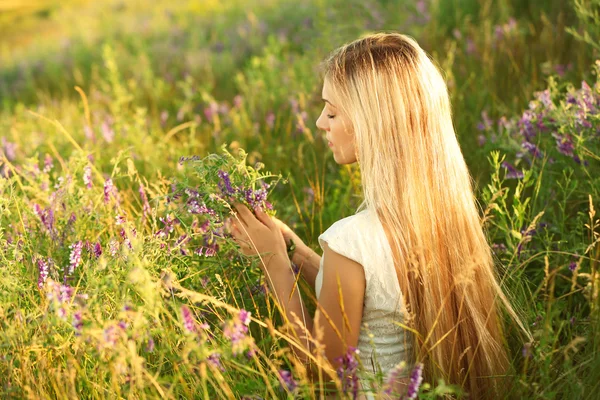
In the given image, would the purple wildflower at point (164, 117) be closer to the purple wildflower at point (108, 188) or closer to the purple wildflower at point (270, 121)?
the purple wildflower at point (270, 121)

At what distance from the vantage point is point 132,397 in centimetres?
187

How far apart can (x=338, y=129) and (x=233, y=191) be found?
47cm

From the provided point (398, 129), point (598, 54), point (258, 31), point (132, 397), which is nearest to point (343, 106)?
point (398, 129)

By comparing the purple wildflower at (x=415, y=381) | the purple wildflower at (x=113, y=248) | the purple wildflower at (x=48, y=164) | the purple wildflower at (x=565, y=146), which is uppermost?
the purple wildflower at (x=48, y=164)

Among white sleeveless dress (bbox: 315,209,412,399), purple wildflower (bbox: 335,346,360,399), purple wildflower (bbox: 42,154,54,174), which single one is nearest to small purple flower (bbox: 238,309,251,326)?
purple wildflower (bbox: 335,346,360,399)

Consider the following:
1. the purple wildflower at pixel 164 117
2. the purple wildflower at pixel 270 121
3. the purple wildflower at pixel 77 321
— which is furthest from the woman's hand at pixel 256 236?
the purple wildflower at pixel 164 117

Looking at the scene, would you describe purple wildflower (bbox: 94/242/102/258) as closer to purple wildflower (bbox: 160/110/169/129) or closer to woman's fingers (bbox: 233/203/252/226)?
woman's fingers (bbox: 233/203/252/226)

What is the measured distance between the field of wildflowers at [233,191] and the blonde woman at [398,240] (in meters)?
0.11

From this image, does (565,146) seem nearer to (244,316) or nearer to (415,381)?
(415,381)

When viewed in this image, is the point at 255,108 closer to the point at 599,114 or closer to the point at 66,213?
the point at 66,213

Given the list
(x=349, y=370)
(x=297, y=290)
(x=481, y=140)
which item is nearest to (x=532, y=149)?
(x=481, y=140)

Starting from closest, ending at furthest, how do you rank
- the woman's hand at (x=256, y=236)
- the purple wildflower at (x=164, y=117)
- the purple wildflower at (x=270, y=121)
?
the woman's hand at (x=256, y=236) < the purple wildflower at (x=270, y=121) < the purple wildflower at (x=164, y=117)

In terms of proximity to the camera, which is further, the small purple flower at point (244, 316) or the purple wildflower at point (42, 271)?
the purple wildflower at point (42, 271)

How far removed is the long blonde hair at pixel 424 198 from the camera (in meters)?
2.25
